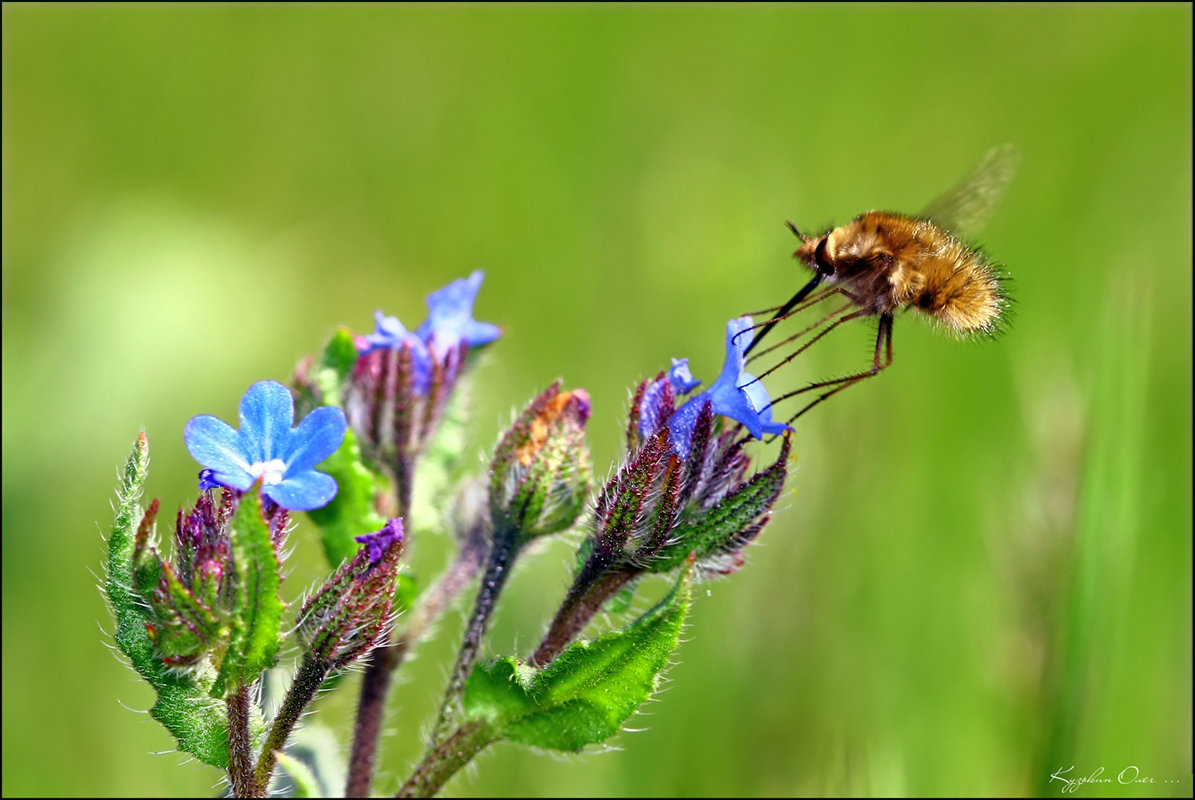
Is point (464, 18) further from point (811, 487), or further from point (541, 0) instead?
point (811, 487)

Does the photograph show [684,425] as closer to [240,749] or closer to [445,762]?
[445,762]

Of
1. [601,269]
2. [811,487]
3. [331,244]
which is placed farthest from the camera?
[331,244]

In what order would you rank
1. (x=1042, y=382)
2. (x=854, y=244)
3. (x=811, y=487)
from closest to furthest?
(x=854, y=244)
(x=1042, y=382)
(x=811, y=487)

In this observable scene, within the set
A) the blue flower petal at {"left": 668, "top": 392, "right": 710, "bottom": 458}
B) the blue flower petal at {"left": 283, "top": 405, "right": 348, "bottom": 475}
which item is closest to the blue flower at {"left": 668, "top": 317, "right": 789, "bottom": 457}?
the blue flower petal at {"left": 668, "top": 392, "right": 710, "bottom": 458}

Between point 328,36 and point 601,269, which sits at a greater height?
Answer: point 328,36

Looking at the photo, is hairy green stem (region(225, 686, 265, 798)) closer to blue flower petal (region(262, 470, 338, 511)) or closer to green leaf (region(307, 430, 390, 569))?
blue flower petal (region(262, 470, 338, 511))

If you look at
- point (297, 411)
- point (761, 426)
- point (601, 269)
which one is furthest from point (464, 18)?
point (761, 426)
